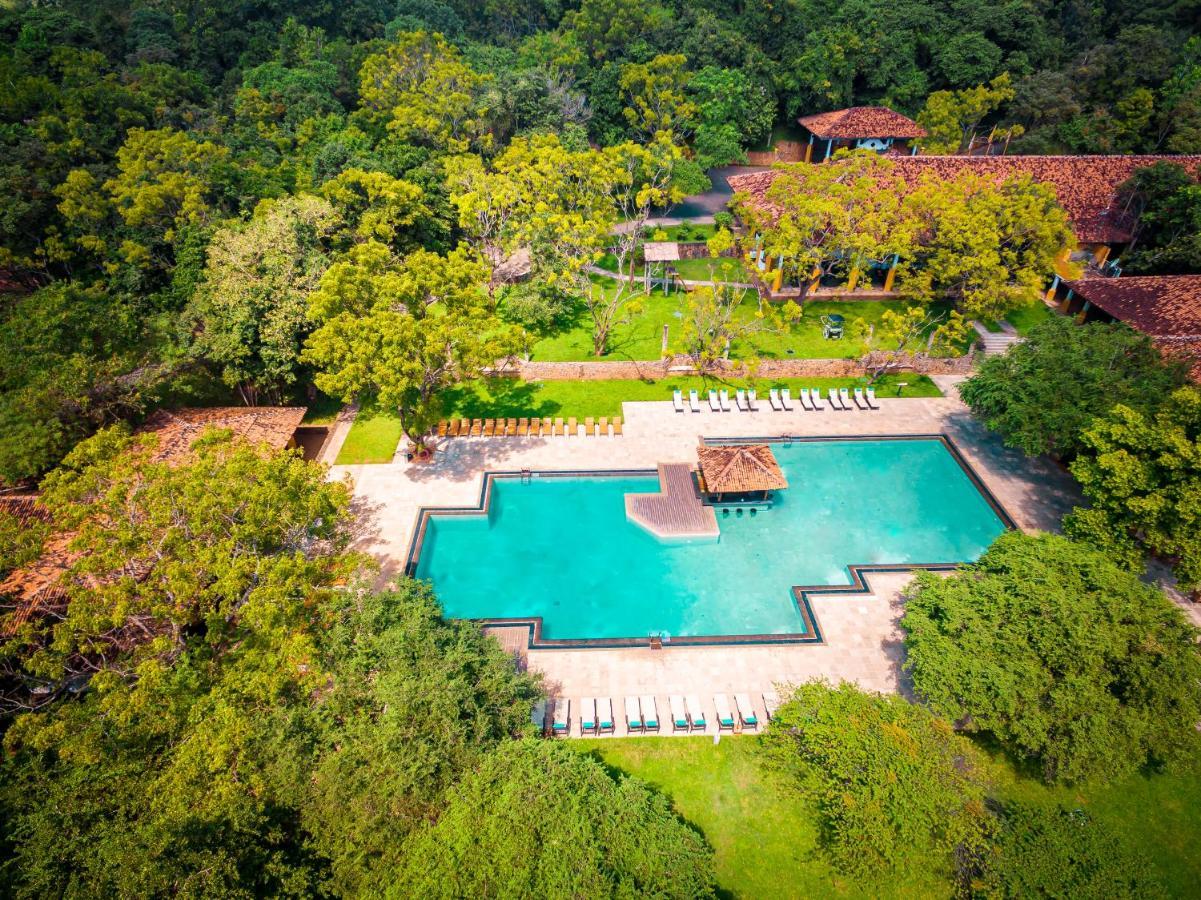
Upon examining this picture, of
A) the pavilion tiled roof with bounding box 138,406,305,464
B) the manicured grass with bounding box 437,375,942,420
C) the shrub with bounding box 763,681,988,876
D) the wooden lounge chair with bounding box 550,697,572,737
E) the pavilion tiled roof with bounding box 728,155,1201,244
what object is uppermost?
the pavilion tiled roof with bounding box 728,155,1201,244

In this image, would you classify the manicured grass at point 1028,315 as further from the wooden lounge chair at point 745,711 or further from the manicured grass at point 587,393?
the wooden lounge chair at point 745,711

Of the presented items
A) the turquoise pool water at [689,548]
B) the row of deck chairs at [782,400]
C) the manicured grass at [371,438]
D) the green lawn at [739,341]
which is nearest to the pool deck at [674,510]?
the turquoise pool water at [689,548]

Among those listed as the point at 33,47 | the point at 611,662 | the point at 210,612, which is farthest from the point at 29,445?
the point at 33,47

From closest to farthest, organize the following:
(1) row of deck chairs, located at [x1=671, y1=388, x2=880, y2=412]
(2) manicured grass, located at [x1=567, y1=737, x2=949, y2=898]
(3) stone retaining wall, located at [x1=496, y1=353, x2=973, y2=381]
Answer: (2) manicured grass, located at [x1=567, y1=737, x2=949, y2=898] < (1) row of deck chairs, located at [x1=671, y1=388, x2=880, y2=412] < (3) stone retaining wall, located at [x1=496, y1=353, x2=973, y2=381]

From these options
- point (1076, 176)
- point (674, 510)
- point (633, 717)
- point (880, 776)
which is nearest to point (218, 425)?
point (674, 510)

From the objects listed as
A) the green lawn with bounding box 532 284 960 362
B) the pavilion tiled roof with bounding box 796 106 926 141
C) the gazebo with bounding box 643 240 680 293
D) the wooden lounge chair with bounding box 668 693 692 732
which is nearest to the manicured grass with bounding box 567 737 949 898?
the wooden lounge chair with bounding box 668 693 692 732

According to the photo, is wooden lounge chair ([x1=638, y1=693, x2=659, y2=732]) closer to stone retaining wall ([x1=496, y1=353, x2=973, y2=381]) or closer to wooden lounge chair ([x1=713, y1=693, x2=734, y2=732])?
wooden lounge chair ([x1=713, y1=693, x2=734, y2=732])

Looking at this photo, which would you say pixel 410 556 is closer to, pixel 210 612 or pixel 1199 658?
pixel 210 612

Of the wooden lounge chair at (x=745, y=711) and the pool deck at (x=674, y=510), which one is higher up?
the pool deck at (x=674, y=510)
